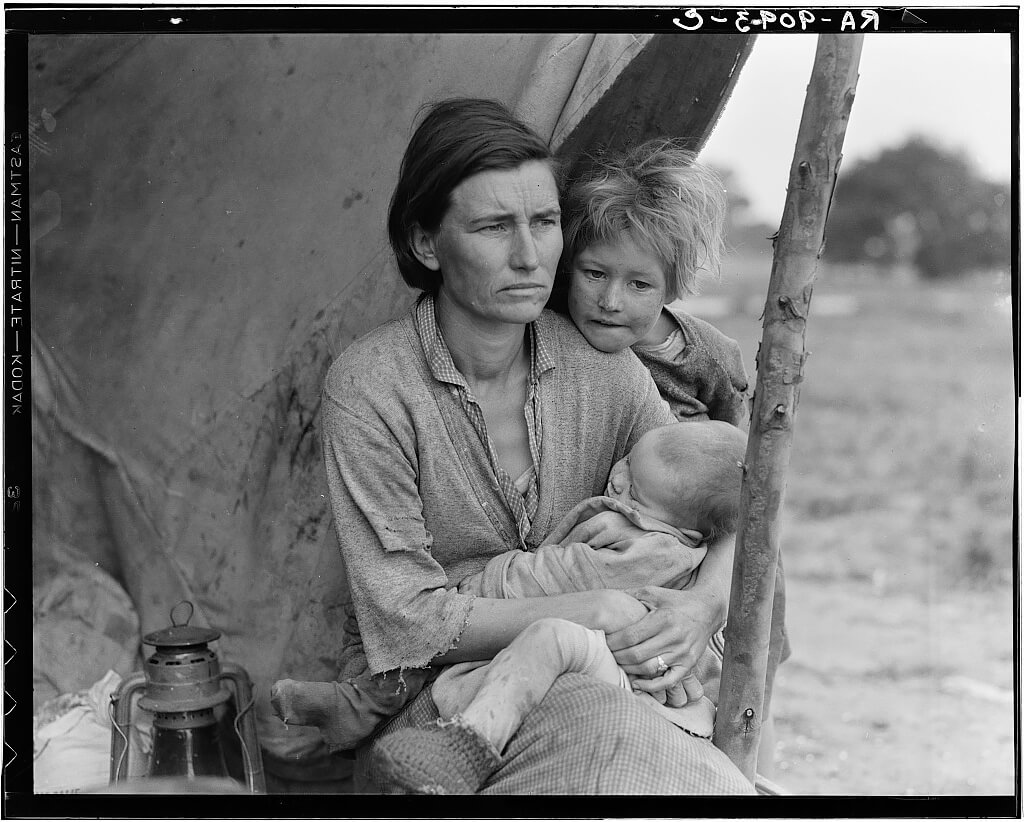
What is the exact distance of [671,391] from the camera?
262 cm

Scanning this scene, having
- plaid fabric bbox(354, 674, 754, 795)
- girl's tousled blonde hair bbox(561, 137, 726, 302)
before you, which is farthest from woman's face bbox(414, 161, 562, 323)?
plaid fabric bbox(354, 674, 754, 795)

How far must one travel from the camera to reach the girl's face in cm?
236

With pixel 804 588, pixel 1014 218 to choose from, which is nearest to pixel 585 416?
pixel 1014 218

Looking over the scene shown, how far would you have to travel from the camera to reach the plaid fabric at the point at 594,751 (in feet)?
6.48

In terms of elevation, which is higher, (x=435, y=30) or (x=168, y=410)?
(x=435, y=30)

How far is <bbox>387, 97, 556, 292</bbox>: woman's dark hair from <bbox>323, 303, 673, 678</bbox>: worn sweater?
0.62ft

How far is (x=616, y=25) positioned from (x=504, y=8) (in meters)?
0.22

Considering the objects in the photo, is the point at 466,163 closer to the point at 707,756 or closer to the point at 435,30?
the point at 435,30

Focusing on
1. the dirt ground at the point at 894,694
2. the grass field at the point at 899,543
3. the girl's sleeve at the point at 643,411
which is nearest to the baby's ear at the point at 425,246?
the girl's sleeve at the point at 643,411

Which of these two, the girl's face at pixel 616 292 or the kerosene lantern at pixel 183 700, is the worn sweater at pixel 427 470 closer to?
the girl's face at pixel 616 292

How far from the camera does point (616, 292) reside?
7.79 ft

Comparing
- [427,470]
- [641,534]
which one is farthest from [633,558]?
[427,470]

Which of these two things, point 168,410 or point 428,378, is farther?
point 168,410

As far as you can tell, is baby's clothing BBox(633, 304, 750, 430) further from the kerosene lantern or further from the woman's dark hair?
the kerosene lantern
